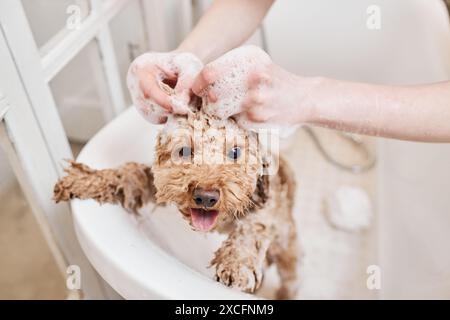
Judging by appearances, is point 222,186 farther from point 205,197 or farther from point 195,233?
point 195,233

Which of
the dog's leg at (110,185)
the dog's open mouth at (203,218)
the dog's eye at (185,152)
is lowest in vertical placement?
the dog's leg at (110,185)

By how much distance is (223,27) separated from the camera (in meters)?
1.05

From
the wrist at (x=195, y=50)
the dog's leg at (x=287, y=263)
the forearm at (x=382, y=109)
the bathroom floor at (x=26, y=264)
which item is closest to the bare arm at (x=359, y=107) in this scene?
the forearm at (x=382, y=109)

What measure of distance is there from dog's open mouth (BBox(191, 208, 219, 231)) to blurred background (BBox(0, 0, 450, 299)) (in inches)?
17.2

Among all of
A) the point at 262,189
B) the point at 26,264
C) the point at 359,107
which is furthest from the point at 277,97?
the point at 26,264

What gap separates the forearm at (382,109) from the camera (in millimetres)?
744

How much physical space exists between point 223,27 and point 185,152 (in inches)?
17.8

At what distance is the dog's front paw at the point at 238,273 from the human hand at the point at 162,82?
0.31 m

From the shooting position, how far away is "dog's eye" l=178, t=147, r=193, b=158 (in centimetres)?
73

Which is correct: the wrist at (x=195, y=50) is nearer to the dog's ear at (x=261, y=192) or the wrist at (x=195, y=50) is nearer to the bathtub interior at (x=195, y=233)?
the bathtub interior at (x=195, y=233)

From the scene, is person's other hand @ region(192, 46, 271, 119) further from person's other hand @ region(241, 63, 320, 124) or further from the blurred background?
the blurred background

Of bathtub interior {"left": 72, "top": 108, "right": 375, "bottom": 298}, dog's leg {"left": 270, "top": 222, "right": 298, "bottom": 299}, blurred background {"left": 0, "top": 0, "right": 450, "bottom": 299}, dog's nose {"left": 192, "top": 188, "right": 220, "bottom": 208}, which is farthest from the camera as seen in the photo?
dog's leg {"left": 270, "top": 222, "right": 298, "bottom": 299}

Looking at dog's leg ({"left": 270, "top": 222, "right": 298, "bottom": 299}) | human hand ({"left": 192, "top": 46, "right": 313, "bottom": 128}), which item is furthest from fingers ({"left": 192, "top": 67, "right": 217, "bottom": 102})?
dog's leg ({"left": 270, "top": 222, "right": 298, "bottom": 299})

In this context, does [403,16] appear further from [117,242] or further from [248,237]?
[117,242]
